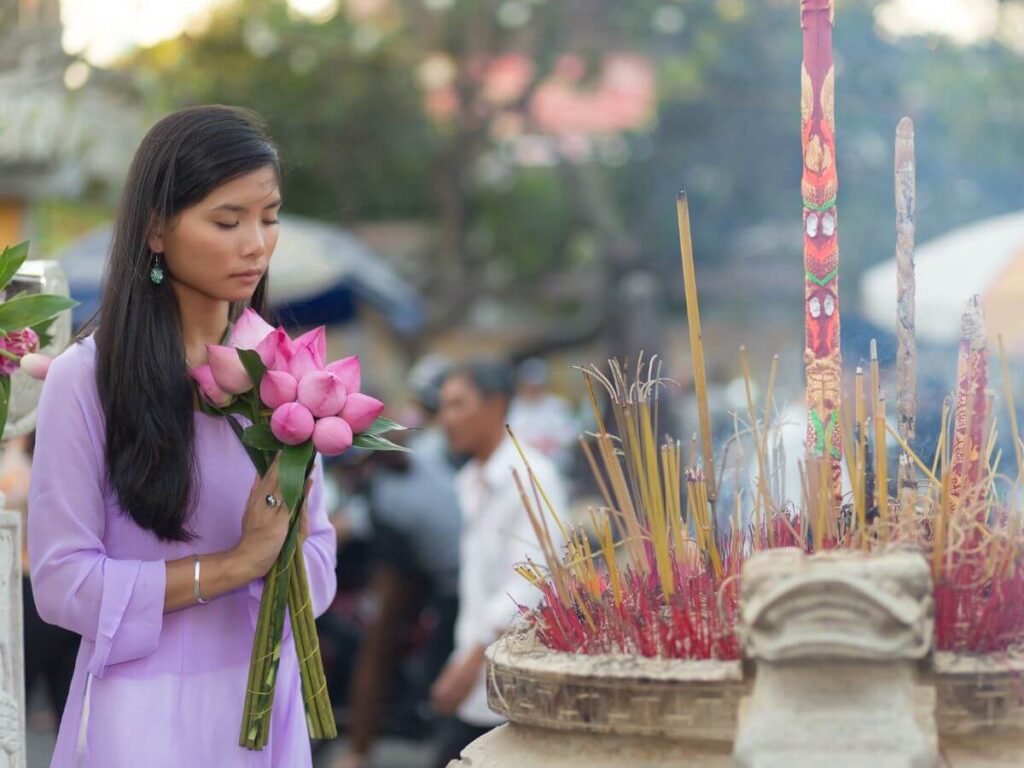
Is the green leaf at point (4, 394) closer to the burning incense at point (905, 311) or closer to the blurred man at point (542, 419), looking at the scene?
the burning incense at point (905, 311)

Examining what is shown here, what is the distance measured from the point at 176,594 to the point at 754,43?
12.6 meters

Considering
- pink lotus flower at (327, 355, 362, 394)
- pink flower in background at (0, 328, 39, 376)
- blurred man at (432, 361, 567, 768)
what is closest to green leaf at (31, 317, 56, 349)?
pink flower in background at (0, 328, 39, 376)

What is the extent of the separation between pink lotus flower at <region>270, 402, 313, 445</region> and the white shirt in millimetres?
2080

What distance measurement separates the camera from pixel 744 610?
59.1 inches

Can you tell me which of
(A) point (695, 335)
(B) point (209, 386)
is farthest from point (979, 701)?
(B) point (209, 386)

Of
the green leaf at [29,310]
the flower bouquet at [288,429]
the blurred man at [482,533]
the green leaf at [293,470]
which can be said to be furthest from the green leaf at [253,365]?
the blurred man at [482,533]

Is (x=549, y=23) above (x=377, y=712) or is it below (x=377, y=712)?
above

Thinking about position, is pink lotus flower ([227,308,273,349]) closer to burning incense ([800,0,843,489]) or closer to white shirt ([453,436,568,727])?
burning incense ([800,0,843,489])

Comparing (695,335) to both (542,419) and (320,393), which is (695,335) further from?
(542,419)

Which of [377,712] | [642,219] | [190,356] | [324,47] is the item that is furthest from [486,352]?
[190,356]

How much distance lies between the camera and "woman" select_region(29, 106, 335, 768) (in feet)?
6.33

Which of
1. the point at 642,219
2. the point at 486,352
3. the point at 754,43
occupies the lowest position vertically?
the point at 486,352

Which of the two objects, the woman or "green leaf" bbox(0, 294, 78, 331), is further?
"green leaf" bbox(0, 294, 78, 331)

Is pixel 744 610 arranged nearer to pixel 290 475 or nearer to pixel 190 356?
pixel 290 475
